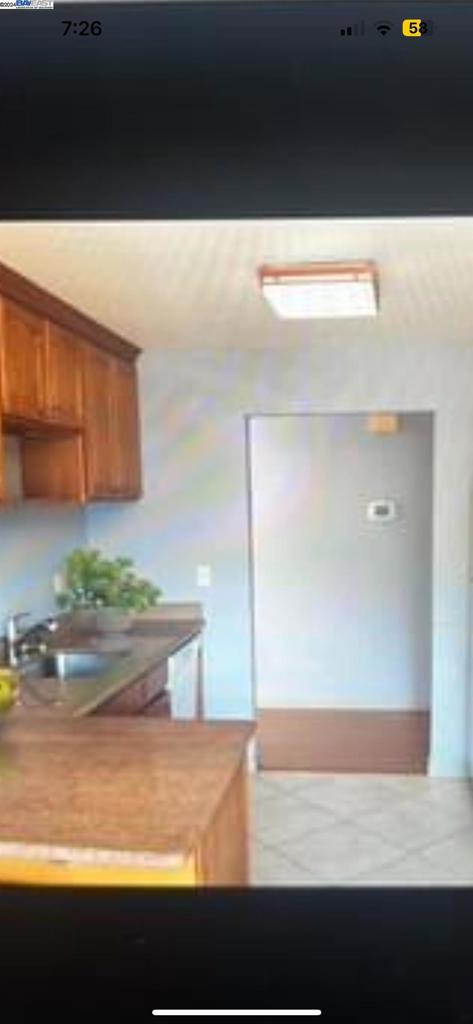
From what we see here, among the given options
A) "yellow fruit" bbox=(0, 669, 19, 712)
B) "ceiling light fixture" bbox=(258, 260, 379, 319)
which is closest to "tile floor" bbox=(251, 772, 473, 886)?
"yellow fruit" bbox=(0, 669, 19, 712)

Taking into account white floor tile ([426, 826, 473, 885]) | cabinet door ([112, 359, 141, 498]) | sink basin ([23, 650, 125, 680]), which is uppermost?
cabinet door ([112, 359, 141, 498])

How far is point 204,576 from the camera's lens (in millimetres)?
2287

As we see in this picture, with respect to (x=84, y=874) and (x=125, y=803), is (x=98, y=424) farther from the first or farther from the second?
(x=84, y=874)

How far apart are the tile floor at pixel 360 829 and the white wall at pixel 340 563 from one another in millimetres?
352

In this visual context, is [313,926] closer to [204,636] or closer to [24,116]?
[24,116]

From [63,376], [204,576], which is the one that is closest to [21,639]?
[204,576]

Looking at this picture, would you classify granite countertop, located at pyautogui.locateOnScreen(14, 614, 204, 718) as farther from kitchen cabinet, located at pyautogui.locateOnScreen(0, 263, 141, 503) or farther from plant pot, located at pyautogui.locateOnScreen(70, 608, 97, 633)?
kitchen cabinet, located at pyautogui.locateOnScreen(0, 263, 141, 503)

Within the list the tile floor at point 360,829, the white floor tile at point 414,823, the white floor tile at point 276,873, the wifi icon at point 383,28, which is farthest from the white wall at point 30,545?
the wifi icon at point 383,28

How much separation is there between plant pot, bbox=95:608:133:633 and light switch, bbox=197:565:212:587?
27cm

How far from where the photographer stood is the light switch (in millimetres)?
2279

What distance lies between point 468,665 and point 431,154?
2.28 metres

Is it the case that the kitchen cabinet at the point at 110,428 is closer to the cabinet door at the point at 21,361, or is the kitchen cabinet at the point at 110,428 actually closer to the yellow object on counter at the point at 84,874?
the cabinet door at the point at 21,361

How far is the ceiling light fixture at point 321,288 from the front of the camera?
1.26 m

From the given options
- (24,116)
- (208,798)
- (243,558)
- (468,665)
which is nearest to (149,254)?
(24,116)
